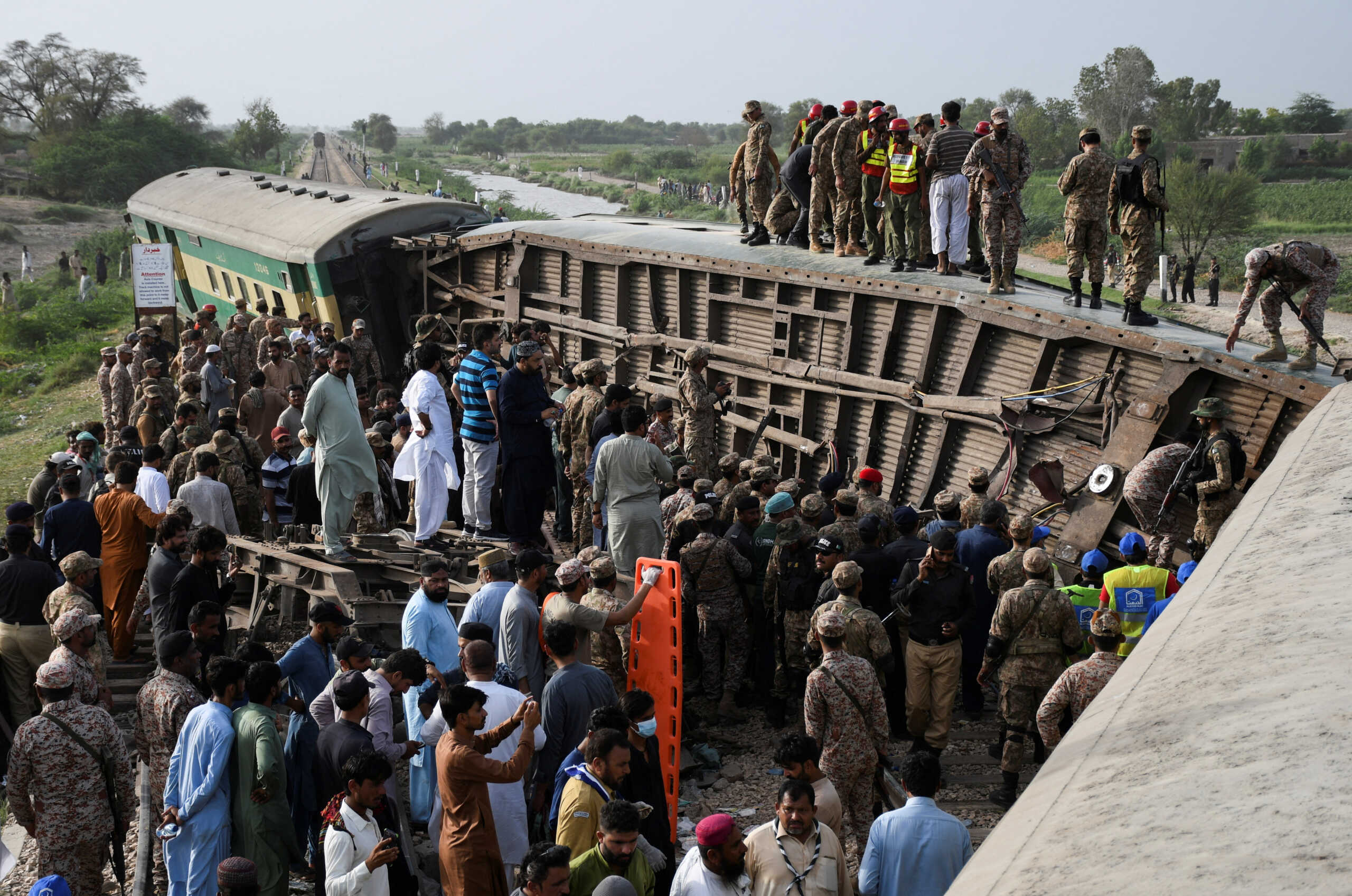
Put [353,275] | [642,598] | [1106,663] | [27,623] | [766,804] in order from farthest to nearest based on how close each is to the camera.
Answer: [353,275] < [27,623] < [766,804] < [642,598] < [1106,663]

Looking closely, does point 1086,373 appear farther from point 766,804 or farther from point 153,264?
point 153,264

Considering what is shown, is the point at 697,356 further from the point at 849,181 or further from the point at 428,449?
the point at 428,449

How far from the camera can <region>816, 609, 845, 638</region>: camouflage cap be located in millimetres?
6254

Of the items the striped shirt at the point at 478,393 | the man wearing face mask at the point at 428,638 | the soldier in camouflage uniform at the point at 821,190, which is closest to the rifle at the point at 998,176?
the soldier in camouflage uniform at the point at 821,190

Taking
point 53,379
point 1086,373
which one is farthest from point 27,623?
point 53,379

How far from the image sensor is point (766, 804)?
737 centimetres

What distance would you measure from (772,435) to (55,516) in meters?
6.83

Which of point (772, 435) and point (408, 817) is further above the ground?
point (772, 435)

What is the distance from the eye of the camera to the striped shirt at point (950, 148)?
10836 mm

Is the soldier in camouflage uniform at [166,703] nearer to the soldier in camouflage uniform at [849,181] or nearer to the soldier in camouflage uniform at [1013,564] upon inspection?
the soldier in camouflage uniform at [1013,564]

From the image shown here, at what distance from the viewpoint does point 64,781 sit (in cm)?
598

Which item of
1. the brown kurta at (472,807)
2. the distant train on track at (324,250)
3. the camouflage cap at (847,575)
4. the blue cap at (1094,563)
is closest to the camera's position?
the brown kurta at (472,807)

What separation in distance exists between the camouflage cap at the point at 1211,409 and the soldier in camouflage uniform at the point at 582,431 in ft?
15.4

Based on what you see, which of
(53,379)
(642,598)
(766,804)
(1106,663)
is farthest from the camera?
(53,379)
